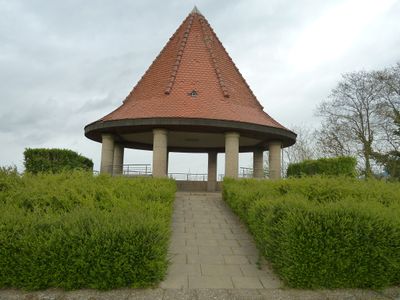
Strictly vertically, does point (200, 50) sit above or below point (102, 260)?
above

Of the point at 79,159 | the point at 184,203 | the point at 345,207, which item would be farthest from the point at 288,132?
A: the point at 345,207

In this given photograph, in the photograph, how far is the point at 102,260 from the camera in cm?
425

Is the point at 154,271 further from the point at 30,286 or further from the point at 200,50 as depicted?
the point at 200,50

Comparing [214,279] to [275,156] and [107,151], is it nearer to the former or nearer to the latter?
[107,151]

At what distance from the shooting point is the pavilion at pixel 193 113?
1617 centimetres

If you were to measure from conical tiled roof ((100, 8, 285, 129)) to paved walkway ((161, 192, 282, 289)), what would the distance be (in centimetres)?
765

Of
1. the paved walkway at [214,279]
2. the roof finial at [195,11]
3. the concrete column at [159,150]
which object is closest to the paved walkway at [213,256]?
the paved walkway at [214,279]

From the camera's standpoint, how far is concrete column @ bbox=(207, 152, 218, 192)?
70.6ft

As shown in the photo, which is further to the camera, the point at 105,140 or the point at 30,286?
the point at 105,140

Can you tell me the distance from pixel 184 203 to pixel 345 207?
23.2 feet

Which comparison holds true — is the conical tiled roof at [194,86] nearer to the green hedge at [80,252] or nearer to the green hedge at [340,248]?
the green hedge at [340,248]

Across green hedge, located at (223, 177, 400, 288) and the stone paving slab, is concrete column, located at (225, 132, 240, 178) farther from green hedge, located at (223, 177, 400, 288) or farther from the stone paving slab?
A: the stone paving slab

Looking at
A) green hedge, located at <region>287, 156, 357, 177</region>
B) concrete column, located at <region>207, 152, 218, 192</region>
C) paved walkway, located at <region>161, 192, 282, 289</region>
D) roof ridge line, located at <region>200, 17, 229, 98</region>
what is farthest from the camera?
concrete column, located at <region>207, 152, 218, 192</region>

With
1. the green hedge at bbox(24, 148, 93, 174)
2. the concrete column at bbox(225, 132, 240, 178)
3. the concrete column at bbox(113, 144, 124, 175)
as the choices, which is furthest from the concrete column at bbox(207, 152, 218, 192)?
the green hedge at bbox(24, 148, 93, 174)
